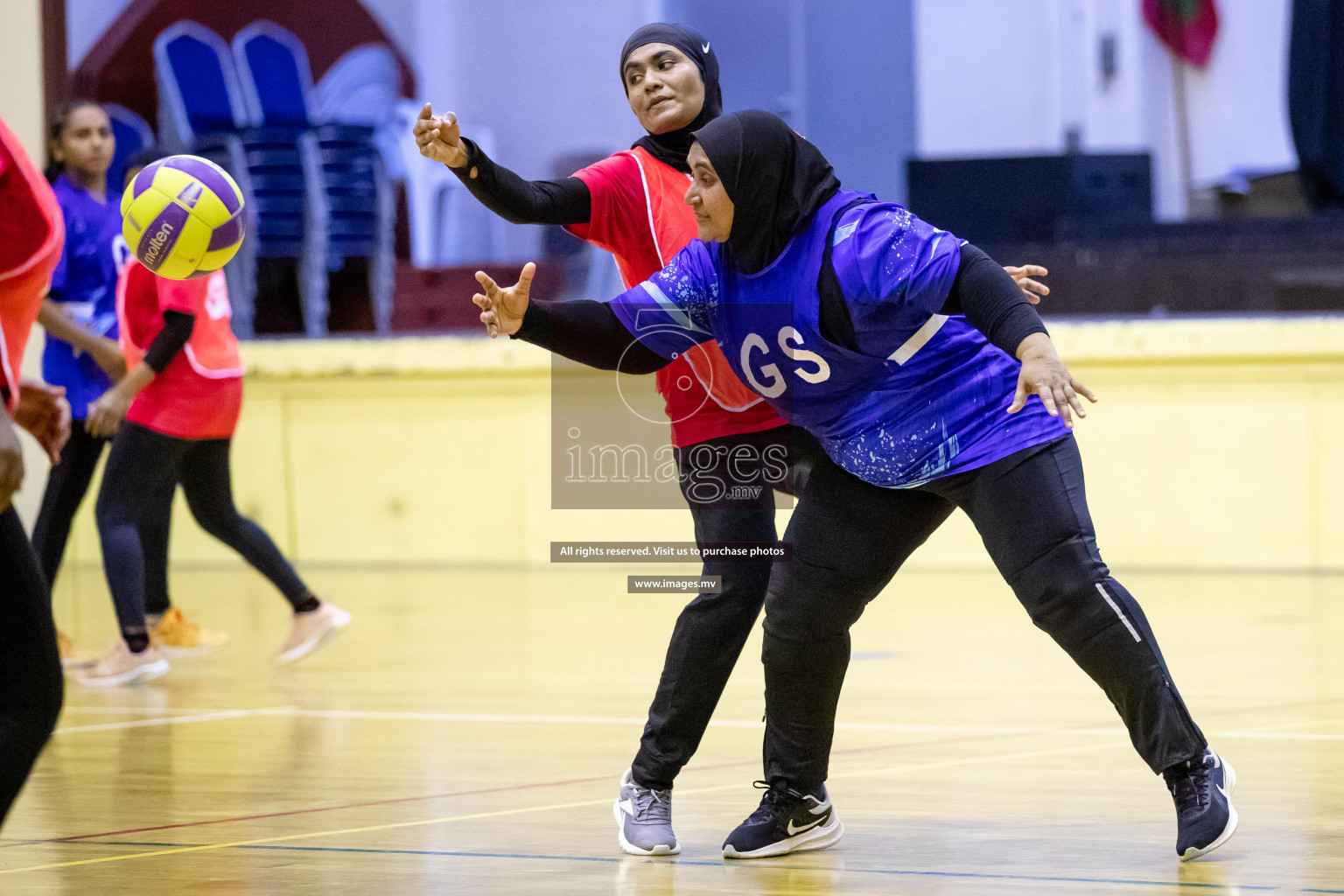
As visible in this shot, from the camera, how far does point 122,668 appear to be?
5676 millimetres

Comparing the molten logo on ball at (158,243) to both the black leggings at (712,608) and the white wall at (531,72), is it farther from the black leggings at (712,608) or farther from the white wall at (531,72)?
the white wall at (531,72)

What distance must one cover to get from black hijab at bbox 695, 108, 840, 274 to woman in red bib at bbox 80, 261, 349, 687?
9.82 feet

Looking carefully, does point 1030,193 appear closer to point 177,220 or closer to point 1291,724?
point 1291,724

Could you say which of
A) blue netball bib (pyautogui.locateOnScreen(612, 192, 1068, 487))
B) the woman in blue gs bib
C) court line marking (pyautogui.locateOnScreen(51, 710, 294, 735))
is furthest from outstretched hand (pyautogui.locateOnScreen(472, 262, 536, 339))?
court line marking (pyautogui.locateOnScreen(51, 710, 294, 735))

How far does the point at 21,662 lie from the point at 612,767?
76.5 inches

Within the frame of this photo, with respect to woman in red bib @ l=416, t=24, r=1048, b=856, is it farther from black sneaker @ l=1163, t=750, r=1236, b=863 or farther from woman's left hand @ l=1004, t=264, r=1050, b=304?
black sneaker @ l=1163, t=750, r=1236, b=863

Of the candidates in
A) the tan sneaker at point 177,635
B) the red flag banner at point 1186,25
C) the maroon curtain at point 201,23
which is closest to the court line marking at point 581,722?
the tan sneaker at point 177,635

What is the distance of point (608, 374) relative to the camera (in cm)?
761

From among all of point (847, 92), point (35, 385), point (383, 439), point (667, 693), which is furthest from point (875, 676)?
point (847, 92)

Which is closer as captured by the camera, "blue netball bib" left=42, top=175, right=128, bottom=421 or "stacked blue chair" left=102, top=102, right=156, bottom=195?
"blue netball bib" left=42, top=175, right=128, bottom=421

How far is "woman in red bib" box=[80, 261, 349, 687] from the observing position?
5.49m

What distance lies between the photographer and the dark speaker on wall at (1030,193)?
9094 millimetres

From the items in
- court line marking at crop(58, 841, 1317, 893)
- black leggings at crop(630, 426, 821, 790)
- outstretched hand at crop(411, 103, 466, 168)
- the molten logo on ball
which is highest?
outstretched hand at crop(411, 103, 466, 168)

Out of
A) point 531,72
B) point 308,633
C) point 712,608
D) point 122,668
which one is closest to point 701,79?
point 712,608
